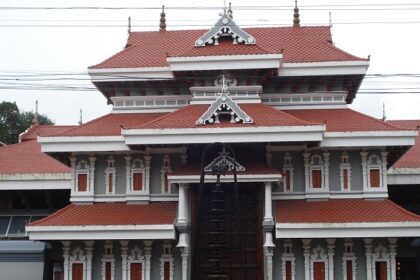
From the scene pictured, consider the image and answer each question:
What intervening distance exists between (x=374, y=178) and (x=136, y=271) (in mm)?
7810

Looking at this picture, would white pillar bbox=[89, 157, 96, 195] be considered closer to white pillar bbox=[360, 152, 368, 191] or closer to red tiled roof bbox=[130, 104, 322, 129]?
red tiled roof bbox=[130, 104, 322, 129]

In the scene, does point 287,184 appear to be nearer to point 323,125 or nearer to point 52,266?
point 323,125

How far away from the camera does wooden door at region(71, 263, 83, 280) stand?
75.2ft

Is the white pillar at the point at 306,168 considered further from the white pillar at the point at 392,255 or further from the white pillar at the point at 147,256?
the white pillar at the point at 147,256

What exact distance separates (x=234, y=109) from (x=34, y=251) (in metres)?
8.96

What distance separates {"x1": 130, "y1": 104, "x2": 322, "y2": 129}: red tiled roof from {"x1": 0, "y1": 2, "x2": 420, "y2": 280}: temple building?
2.4 inches

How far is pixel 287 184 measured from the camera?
23.2 m

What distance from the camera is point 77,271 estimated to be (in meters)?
23.0

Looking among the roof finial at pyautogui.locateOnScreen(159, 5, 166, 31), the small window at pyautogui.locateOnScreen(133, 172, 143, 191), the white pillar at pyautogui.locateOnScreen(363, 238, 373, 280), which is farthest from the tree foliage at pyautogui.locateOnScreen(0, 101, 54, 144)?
the white pillar at pyautogui.locateOnScreen(363, 238, 373, 280)

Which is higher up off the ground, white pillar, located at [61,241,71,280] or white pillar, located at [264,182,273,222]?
white pillar, located at [264,182,273,222]

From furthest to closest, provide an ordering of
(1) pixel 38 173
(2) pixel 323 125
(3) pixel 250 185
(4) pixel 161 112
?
(1) pixel 38 173
(4) pixel 161 112
(3) pixel 250 185
(2) pixel 323 125

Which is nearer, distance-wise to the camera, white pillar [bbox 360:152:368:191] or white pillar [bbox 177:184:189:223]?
white pillar [bbox 177:184:189:223]

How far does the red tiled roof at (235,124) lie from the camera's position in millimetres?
21734

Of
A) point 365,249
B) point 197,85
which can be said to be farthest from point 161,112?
point 365,249
